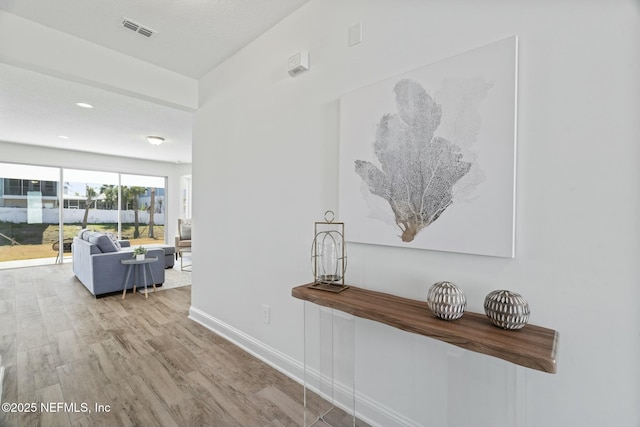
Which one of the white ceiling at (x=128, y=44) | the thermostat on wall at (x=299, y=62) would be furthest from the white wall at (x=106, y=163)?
the thermostat on wall at (x=299, y=62)

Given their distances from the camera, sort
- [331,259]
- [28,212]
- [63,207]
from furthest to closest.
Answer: [63,207] < [28,212] < [331,259]

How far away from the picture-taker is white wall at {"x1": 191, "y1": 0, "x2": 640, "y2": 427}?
3.20 ft

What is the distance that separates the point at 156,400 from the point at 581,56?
2.78 meters

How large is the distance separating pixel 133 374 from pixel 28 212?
6.59 m

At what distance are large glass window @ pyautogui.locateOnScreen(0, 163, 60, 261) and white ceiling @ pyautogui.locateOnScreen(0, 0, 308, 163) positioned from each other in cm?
192

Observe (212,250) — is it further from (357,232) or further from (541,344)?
(541,344)

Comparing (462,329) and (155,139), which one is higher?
(155,139)

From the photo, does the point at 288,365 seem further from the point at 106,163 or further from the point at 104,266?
the point at 106,163

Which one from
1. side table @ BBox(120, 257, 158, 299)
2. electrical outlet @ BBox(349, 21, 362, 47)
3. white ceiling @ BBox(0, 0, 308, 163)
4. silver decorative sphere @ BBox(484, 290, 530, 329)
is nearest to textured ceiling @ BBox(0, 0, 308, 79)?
white ceiling @ BBox(0, 0, 308, 163)

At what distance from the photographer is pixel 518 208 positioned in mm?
1159

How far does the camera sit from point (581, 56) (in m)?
1.03

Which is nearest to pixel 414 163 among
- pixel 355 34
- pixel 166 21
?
pixel 355 34

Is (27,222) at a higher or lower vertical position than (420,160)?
lower

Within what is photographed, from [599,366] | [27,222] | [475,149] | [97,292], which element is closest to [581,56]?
[475,149]
